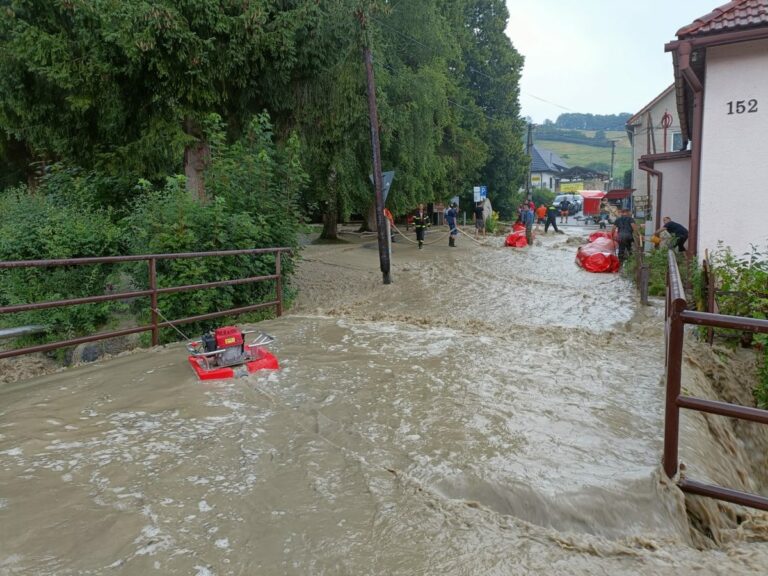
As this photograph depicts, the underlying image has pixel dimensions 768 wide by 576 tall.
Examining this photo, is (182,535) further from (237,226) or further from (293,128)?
(293,128)

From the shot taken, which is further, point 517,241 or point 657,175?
point 517,241

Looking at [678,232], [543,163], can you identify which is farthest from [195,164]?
[543,163]

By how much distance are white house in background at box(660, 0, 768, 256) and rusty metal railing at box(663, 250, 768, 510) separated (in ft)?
27.8

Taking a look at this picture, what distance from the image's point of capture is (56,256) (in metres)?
9.93

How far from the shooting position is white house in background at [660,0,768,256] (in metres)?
10.2

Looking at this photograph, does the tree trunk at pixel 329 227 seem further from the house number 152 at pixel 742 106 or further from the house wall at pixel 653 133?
the house wall at pixel 653 133

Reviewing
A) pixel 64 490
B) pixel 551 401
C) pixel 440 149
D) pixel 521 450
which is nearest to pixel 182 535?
pixel 64 490

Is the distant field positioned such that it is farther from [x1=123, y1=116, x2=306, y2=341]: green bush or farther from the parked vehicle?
[x1=123, y1=116, x2=306, y2=341]: green bush

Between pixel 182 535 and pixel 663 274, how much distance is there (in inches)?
476

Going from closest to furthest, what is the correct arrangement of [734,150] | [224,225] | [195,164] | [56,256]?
[224,225]
[56,256]
[734,150]
[195,164]

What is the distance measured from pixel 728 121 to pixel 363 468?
406 inches

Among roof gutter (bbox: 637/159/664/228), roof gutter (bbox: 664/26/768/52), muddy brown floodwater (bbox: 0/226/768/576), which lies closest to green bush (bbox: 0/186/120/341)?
muddy brown floodwater (bbox: 0/226/768/576)

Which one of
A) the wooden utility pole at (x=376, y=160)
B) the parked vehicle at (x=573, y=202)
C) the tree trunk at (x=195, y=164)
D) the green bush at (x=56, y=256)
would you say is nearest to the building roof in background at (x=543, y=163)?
the parked vehicle at (x=573, y=202)

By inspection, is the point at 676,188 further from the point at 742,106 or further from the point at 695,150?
the point at 742,106
